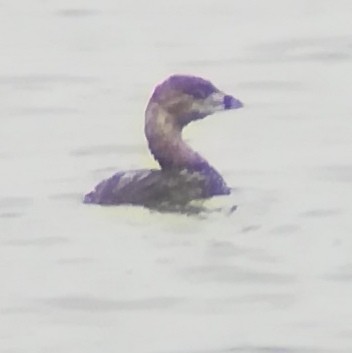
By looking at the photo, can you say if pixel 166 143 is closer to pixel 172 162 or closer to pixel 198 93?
pixel 172 162

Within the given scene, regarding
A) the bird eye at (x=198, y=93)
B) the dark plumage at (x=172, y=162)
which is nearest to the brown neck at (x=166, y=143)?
the dark plumage at (x=172, y=162)

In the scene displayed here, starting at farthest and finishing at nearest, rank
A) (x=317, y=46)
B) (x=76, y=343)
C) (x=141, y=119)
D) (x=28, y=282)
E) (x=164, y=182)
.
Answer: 1. (x=317, y=46)
2. (x=141, y=119)
3. (x=164, y=182)
4. (x=28, y=282)
5. (x=76, y=343)

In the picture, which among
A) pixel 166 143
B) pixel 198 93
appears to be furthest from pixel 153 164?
pixel 198 93

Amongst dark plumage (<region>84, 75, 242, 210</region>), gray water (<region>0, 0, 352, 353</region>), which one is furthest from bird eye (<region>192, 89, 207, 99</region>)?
gray water (<region>0, 0, 352, 353</region>)

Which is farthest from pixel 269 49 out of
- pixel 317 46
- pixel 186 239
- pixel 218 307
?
pixel 218 307

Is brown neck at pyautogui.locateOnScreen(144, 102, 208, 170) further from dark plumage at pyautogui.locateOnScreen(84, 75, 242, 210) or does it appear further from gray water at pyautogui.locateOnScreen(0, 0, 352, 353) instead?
gray water at pyautogui.locateOnScreen(0, 0, 352, 353)

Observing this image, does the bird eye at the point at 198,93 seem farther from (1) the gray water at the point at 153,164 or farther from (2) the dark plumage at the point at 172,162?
(1) the gray water at the point at 153,164

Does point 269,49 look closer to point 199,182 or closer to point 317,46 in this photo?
point 317,46
